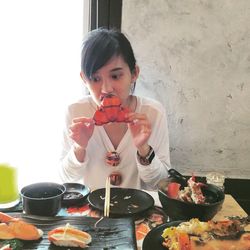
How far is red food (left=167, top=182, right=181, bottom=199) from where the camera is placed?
1.51m

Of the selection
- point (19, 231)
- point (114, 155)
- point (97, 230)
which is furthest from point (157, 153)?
point (19, 231)

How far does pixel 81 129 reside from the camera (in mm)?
1812

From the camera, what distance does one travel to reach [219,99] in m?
2.47

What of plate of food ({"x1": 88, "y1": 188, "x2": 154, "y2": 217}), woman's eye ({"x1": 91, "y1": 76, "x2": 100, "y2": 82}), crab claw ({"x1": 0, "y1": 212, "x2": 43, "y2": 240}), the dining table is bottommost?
the dining table

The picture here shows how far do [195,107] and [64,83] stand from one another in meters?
1.04

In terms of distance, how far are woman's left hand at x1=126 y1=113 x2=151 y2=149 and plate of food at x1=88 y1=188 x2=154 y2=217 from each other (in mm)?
266

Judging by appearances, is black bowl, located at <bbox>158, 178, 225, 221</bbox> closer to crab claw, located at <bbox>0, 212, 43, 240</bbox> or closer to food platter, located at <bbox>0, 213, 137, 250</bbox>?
food platter, located at <bbox>0, 213, 137, 250</bbox>

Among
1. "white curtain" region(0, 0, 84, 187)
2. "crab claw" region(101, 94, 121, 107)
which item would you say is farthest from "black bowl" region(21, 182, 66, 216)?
"white curtain" region(0, 0, 84, 187)

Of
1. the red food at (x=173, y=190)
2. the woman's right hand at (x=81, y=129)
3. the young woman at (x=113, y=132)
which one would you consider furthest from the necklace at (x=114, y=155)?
the red food at (x=173, y=190)

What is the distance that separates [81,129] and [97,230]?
2.08 feet

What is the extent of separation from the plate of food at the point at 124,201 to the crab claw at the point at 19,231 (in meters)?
0.31

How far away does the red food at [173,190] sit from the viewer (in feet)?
4.97

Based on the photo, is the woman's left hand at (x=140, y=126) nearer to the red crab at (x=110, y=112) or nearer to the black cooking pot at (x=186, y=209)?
the red crab at (x=110, y=112)

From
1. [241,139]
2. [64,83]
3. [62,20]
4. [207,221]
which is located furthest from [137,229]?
[62,20]
